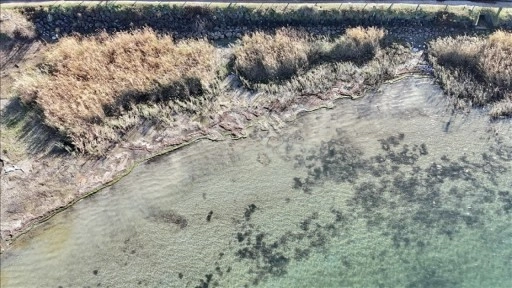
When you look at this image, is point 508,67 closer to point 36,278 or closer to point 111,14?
point 111,14

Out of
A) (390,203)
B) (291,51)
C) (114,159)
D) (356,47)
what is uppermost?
(291,51)

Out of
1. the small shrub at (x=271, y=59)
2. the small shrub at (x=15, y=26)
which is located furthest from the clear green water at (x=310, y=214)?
the small shrub at (x=15, y=26)

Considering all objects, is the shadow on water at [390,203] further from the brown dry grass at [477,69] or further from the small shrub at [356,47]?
the small shrub at [356,47]

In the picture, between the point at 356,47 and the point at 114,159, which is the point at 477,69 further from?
the point at 114,159

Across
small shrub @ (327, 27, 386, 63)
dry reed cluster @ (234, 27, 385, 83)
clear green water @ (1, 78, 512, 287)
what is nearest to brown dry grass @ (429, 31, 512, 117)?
clear green water @ (1, 78, 512, 287)

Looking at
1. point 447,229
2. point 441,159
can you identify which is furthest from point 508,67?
point 447,229

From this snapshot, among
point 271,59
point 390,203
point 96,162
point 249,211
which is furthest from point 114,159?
point 390,203
